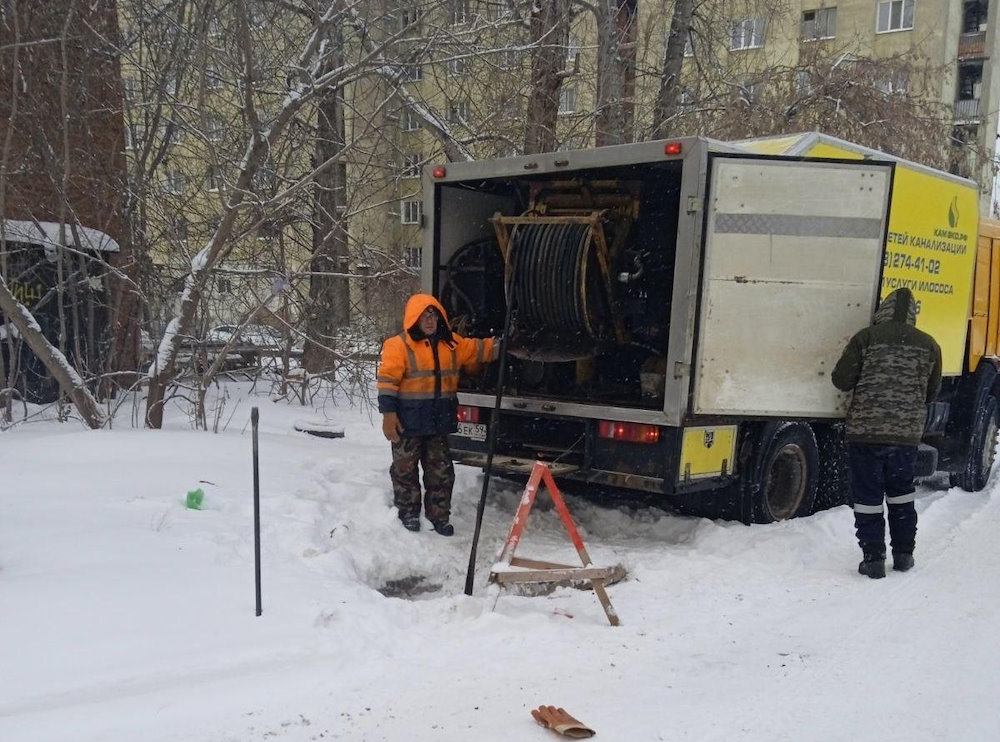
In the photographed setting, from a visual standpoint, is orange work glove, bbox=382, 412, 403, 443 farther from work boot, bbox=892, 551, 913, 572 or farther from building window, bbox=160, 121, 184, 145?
building window, bbox=160, 121, 184, 145

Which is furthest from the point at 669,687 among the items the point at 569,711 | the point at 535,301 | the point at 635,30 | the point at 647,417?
the point at 635,30

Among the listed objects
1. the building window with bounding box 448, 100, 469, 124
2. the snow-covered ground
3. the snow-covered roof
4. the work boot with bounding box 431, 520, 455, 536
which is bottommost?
the work boot with bounding box 431, 520, 455, 536

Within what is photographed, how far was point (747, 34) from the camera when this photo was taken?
14.8 meters

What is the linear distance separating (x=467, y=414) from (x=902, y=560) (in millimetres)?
3173

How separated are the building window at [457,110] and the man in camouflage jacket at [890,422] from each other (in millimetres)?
7472

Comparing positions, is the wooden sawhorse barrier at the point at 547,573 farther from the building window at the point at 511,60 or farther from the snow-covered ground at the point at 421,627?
the building window at the point at 511,60

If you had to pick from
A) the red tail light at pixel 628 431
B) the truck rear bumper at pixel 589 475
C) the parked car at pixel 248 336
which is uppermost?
the parked car at pixel 248 336

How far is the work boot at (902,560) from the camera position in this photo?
18.0 ft

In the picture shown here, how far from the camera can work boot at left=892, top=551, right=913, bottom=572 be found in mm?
5496

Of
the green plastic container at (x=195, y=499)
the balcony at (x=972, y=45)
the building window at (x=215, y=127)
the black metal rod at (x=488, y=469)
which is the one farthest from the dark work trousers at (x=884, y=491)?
the balcony at (x=972, y=45)

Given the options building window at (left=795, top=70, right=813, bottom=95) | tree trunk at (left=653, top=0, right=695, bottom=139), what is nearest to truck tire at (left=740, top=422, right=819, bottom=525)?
tree trunk at (left=653, top=0, right=695, bottom=139)

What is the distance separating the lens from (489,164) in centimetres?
637

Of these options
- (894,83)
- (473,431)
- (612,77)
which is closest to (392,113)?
(612,77)

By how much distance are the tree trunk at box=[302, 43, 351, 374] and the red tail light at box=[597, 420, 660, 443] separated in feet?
16.6
